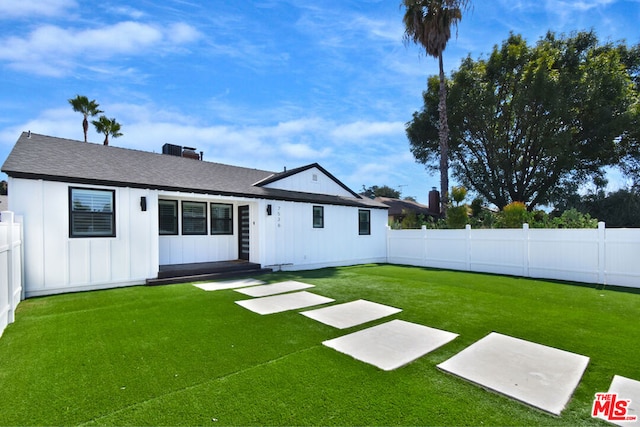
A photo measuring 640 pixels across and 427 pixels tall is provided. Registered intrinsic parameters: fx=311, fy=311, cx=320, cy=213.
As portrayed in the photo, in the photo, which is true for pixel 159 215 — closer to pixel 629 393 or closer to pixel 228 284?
pixel 228 284

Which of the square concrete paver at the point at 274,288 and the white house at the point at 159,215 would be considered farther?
the square concrete paver at the point at 274,288

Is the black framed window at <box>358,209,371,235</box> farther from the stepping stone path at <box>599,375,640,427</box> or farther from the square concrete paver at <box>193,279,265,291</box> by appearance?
→ the stepping stone path at <box>599,375,640,427</box>

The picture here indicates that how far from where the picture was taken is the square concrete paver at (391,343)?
3.44m

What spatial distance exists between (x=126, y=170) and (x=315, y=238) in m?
6.33

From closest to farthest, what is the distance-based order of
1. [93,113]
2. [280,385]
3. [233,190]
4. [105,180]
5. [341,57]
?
[280,385] < [105,180] < [233,190] < [341,57] < [93,113]

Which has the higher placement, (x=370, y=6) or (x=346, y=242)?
(x=370, y=6)

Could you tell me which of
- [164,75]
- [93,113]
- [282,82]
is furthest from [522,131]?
[93,113]

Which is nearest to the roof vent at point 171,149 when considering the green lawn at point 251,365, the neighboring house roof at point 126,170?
the neighboring house roof at point 126,170

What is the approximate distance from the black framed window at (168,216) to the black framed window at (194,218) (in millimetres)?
251

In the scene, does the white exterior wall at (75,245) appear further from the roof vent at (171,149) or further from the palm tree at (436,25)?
the palm tree at (436,25)

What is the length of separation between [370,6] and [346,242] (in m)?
8.32

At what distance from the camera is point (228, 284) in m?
7.91

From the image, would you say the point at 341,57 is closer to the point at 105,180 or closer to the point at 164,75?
the point at 164,75

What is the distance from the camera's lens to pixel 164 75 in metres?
10.9
